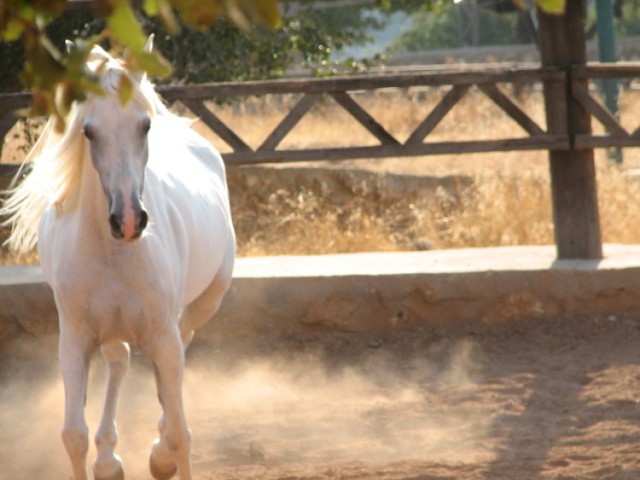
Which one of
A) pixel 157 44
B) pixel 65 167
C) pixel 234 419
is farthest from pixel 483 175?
pixel 65 167

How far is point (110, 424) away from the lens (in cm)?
434

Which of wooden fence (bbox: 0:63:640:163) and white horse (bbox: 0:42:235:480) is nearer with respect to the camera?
white horse (bbox: 0:42:235:480)

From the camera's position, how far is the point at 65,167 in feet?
12.8

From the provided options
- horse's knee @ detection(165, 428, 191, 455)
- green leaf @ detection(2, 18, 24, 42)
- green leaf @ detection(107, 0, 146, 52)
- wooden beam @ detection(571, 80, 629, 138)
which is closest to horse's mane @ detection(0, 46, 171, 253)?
horse's knee @ detection(165, 428, 191, 455)

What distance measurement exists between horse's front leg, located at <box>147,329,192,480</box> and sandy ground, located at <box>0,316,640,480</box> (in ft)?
1.12

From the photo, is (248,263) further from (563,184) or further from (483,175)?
(483,175)

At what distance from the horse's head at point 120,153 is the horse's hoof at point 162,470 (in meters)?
1.35

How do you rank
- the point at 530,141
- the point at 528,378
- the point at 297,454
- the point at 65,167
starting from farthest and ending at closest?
the point at 530,141 → the point at 528,378 → the point at 297,454 → the point at 65,167

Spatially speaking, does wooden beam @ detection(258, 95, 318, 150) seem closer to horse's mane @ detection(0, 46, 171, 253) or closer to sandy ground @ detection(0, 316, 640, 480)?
sandy ground @ detection(0, 316, 640, 480)

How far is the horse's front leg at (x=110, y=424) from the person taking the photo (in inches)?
164

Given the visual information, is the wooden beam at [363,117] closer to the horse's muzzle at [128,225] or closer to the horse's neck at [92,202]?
the horse's neck at [92,202]

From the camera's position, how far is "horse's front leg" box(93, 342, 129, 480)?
4168 mm

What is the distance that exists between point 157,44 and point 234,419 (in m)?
4.90

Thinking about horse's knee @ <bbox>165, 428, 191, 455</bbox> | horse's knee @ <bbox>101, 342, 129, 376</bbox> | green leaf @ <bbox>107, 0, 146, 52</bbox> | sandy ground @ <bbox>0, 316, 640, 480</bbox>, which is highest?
green leaf @ <bbox>107, 0, 146, 52</bbox>
